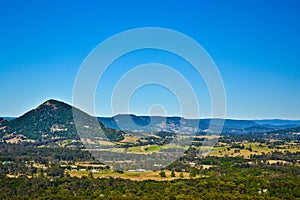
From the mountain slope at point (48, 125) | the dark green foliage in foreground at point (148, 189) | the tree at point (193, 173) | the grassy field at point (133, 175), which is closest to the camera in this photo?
the dark green foliage in foreground at point (148, 189)

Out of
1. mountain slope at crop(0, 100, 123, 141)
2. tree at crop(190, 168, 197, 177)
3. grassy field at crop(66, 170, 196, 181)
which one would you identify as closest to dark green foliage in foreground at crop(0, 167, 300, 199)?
grassy field at crop(66, 170, 196, 181)

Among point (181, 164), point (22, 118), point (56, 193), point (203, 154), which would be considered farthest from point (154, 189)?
point (22, 118)

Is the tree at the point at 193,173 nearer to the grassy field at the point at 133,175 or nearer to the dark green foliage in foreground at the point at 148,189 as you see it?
the grassy field at the point at 133,175

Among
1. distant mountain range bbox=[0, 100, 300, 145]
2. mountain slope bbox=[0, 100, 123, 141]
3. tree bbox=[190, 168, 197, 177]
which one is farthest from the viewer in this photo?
mountain slope bbox=[0, 100, 123, 141]

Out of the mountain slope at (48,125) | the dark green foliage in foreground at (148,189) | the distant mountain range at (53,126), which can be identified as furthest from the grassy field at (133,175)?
the mountain slope at (48,125)

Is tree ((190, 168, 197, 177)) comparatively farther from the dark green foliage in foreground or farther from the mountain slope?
the mountain slope

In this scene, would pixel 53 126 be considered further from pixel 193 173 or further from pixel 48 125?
pixel 193 173

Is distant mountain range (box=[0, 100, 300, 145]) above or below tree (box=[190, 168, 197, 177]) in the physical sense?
above

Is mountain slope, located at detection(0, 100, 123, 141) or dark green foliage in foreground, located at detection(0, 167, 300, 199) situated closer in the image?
dark green foliage in foreground, located at detection(0, 167, 300, 199)

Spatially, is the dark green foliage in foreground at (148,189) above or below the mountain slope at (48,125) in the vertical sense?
below

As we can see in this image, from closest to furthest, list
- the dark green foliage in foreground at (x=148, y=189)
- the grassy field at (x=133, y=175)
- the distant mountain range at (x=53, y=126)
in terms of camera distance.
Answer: the dark green foliage in foreground at (x=148, y=189) → the grassy field at (x=133, y=175) → the distant mountain range at (x=53, y=126)

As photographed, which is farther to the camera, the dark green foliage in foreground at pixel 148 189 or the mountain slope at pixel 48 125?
the mountain slope at pixel 48 125

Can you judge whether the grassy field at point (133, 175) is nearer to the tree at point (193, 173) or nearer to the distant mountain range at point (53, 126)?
the tree at point (193, 173)
